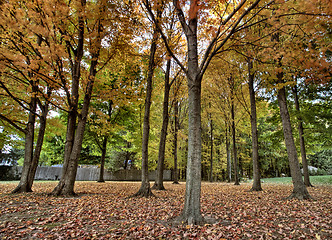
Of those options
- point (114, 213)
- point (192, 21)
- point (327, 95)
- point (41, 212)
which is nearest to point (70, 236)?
point (114, 213)

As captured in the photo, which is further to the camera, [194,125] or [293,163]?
[293,163]

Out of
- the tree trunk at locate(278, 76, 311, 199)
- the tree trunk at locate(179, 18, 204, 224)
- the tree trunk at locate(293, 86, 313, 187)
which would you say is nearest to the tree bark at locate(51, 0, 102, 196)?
the tree trunk at locate(179, 18, 204, 224)

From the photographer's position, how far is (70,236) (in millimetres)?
3242

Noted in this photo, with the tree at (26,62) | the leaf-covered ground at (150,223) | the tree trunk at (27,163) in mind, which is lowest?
the leaf-covered ground at (150,223)

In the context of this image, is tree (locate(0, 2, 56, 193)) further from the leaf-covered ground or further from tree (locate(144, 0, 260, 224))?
tree (locate(144, 0, 260, 224))

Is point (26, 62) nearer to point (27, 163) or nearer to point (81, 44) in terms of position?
point (81, 44)

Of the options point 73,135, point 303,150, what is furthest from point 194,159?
point 303,150

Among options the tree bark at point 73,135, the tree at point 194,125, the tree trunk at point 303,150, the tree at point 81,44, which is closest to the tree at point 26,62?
the tree at point 81,44

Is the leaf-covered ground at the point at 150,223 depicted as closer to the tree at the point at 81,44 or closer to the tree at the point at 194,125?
the tree at the point at 194,125

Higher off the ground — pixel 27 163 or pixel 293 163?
pixel 293 163

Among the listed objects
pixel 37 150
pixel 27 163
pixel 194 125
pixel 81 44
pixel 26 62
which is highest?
pixel 81 44

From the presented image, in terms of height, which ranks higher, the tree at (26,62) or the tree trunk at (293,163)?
the tree at (26,62)

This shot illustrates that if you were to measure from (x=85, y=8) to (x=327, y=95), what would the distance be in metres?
12.7

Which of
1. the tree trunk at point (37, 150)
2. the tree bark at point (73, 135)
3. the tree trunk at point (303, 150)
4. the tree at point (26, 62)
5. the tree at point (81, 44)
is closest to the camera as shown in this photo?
the tree at point (26, 62)
